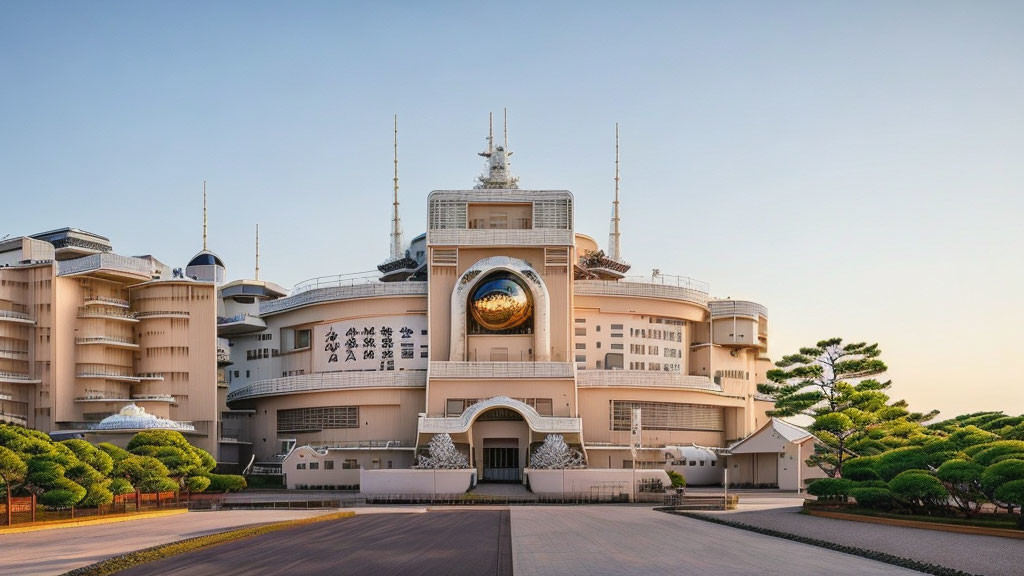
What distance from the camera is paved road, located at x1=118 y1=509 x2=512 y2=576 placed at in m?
24.3

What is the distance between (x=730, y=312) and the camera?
76.8 metres

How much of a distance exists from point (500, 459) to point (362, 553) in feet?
126

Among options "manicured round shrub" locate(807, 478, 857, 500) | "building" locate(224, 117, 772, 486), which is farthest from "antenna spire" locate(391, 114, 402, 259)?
"manicured round shrub" locate(807, 478, 857, 500)

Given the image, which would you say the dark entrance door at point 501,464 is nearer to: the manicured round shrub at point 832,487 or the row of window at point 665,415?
the row of window at point 665,415

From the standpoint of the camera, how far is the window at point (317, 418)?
6931 cm

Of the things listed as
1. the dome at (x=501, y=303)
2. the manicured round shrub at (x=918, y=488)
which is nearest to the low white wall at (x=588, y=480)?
the dome at (x=501, y=303)

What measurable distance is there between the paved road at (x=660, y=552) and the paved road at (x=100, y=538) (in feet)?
34.8

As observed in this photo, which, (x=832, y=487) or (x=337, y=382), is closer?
(x=832, y=487)

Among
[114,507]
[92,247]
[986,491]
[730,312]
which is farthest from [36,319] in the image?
[986,491]

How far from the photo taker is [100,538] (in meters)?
33.2

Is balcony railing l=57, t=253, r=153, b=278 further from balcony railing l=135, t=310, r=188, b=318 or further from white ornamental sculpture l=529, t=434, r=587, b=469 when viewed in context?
white ornamental sculpture l=529, t=434, r=587, b=469

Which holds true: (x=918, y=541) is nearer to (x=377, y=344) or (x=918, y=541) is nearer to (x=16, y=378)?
→ (x=377, y=344)

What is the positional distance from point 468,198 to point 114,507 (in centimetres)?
3223

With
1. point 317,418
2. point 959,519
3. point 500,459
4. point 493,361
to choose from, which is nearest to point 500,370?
point 493,361
